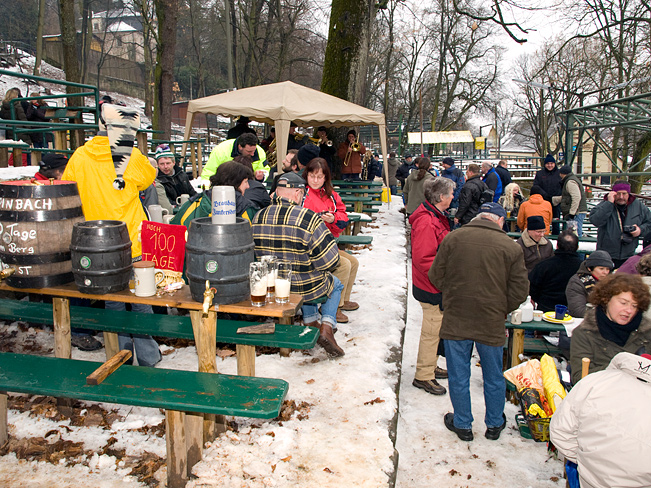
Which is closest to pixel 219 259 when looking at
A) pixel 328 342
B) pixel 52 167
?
pixel 328 342

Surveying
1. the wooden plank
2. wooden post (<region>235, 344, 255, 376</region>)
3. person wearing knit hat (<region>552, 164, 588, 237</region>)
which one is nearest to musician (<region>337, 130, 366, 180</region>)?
person wearing knit hat (<region>552, 164, 588, 237</region>)

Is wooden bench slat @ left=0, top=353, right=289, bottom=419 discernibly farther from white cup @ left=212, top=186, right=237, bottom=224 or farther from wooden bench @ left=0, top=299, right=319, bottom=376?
white cup @ left=212, top=186, right=237, bottom=224

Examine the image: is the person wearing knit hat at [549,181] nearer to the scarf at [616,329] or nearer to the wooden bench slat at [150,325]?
the scarf at [616,329]

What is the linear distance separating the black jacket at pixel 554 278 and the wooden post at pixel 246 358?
3.51 meters

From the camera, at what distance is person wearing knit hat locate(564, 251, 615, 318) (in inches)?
183

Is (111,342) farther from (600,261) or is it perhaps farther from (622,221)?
(622,221)

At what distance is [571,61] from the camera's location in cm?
3391

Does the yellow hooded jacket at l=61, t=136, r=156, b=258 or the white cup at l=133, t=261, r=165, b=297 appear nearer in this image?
the white cup at l=133, t=261, r=165, b=297

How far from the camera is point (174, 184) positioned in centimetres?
696

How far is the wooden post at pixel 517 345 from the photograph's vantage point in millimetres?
4613

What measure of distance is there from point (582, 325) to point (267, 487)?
242 centimetres

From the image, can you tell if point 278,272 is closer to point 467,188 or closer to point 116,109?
point 116,109

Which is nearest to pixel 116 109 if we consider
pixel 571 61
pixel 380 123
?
pixel 380 123

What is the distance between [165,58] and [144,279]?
1254 centimetres
